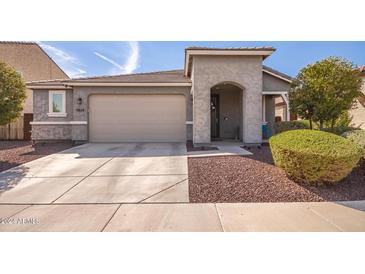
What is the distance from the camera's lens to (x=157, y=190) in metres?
5.55

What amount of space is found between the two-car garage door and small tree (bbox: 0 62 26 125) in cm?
428

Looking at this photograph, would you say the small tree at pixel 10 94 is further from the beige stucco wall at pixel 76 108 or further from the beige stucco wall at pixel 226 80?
the beige stucco wall at pixel 226 80

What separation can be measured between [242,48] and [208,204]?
7655 mm

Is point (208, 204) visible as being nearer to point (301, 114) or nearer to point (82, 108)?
point (301, 114)

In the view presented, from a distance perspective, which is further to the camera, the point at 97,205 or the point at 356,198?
the point at 356,198

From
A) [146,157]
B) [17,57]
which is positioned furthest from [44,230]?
[17,57]

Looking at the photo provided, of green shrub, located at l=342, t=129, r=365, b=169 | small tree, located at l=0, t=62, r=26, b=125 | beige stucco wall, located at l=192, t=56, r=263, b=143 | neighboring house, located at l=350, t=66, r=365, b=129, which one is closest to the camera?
green shrub, located at l=342, t=129, r=365, b=169

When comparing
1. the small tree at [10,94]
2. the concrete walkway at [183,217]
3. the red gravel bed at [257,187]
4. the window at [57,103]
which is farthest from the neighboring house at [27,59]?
the red gravel bed at [257,187]

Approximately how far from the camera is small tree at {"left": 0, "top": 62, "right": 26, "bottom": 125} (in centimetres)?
833

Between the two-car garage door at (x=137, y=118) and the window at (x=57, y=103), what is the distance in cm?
158

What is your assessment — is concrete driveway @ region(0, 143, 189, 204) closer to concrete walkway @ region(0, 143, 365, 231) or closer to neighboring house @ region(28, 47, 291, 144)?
concrete walkway @ region(0, 143, 365, 231)

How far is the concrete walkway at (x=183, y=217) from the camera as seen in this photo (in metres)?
3.86

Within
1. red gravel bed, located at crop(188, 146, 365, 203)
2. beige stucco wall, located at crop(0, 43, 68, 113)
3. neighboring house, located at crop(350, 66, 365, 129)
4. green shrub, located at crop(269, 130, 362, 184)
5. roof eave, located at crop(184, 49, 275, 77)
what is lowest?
red gravel bed, located at crop(188, 146, 365, 203)

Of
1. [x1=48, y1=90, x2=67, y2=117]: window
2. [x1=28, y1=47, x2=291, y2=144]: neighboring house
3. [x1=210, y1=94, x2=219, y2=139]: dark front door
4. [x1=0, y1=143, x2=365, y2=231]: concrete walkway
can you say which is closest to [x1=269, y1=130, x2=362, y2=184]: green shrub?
[x1=0, y1=143, x2=365, y2=231]: concrete walkway
